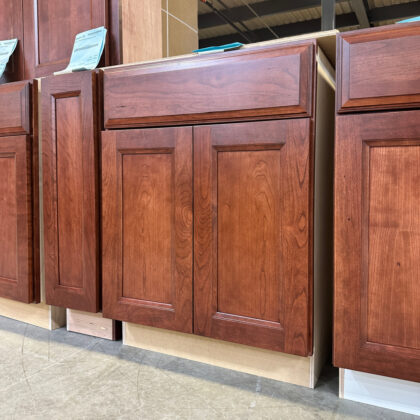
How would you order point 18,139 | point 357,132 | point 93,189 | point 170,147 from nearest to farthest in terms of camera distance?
point 357,132, point 170,147, point 93,189, point 18,139

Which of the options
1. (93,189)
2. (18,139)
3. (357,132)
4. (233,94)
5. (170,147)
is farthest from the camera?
(18,139)

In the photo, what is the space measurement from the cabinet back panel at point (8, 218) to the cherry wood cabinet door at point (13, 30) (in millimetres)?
516

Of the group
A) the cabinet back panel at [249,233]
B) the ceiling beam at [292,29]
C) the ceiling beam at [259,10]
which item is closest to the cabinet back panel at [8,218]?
the cabinet back panel at [249,233]

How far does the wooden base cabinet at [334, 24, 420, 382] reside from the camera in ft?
2.76

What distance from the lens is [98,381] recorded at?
1069 millimetres

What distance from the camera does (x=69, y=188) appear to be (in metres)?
1.30

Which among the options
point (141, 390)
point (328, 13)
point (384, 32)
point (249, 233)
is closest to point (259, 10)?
point (328, 13)

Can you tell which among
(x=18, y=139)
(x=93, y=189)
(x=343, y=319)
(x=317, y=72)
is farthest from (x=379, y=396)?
(x=18, y=139)

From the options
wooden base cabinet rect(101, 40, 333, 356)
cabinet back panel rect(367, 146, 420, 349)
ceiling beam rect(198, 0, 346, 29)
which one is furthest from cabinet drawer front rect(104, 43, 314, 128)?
ceiling beam rect(198, 0, 346, 29)

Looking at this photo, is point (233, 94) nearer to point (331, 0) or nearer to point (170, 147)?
point (170, 147)

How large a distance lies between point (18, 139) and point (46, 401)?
3.03 ft

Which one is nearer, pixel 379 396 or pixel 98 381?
pixel 379 396

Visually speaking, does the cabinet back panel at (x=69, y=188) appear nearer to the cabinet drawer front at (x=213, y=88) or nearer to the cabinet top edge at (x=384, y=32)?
the cabinet drawer front at (x=213, y=88)

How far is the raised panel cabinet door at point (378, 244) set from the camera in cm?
85
